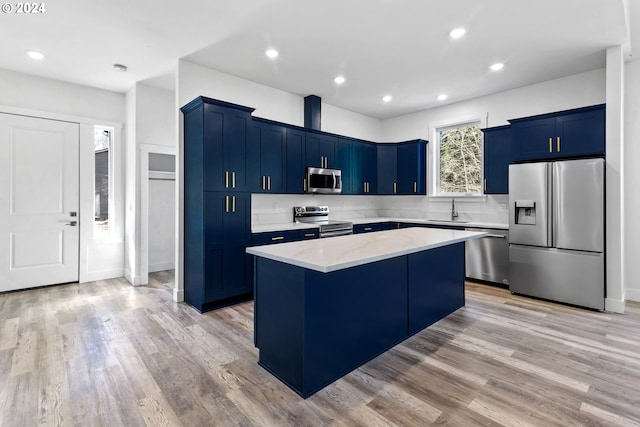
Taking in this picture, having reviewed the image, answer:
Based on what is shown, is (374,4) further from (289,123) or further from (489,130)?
(489,130)

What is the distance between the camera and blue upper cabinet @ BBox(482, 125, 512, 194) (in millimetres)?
4754

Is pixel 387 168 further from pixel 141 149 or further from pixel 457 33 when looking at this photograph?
pixel 141 149

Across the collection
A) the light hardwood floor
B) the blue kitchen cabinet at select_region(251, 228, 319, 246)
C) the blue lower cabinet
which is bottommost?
the light hardwood floor

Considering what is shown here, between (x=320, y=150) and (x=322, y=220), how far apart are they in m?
1.21

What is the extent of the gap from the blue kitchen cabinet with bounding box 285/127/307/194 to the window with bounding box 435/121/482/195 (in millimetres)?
2686

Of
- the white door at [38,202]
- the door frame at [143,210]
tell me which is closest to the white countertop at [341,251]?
the door frame at [143,210]

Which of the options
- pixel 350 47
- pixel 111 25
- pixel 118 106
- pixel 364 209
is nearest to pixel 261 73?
pixel 350 47

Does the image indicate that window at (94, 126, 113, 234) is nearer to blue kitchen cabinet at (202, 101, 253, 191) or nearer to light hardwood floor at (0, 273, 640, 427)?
light hardwood floor at (0, 273, 640, 427)

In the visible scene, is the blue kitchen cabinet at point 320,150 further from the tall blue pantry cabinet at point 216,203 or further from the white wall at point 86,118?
the white wall at point 86,118

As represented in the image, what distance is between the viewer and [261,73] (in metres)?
4.32

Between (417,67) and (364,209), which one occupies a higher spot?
(417,67)

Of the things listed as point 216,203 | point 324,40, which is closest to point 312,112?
point 324,40

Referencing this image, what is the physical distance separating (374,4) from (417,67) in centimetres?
156

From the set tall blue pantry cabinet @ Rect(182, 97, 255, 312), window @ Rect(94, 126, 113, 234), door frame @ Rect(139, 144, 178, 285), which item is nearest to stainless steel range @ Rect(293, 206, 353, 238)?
tall blue pantry cabinet @ Rect(182, 97, 255, 312)
